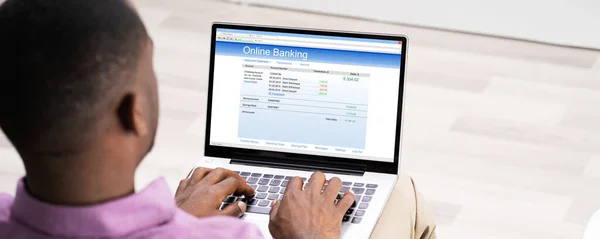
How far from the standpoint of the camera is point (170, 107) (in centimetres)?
326

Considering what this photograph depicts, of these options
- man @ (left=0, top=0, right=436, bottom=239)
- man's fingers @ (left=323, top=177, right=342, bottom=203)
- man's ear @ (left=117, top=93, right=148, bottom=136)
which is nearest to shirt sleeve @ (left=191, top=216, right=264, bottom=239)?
man @ (left=0, top=0, right=436, bottom=239)

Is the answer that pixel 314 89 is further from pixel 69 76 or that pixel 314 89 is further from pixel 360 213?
pixel 69 76

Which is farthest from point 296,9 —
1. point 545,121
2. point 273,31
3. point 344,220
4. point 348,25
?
point 344,220

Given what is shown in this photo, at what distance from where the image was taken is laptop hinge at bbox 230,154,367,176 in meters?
1.76

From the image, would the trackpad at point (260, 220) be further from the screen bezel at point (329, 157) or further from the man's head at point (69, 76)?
the man's head at point (69, 76)

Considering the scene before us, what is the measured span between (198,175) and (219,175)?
31mm

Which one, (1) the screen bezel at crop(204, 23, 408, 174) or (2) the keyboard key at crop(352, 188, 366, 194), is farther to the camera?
(1) the screen bezel at crop(204, 23, 408, 174)

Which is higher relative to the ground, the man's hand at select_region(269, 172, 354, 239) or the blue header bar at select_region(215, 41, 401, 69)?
the blue header bar at select_region(215, 41, 401, 69)

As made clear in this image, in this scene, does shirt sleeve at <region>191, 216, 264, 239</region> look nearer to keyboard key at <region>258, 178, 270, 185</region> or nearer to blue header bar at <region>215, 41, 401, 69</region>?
keyboard key at <region>258, 178, 270, 185</region>

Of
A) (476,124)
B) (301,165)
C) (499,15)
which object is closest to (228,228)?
(301,165)

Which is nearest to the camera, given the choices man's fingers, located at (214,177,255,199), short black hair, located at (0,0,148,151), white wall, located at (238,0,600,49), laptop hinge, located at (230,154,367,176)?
short black hair, located at (0,0,148,151)

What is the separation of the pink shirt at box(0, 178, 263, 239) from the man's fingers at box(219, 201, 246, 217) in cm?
43

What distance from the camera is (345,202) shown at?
151cm

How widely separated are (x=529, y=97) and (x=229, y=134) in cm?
171
